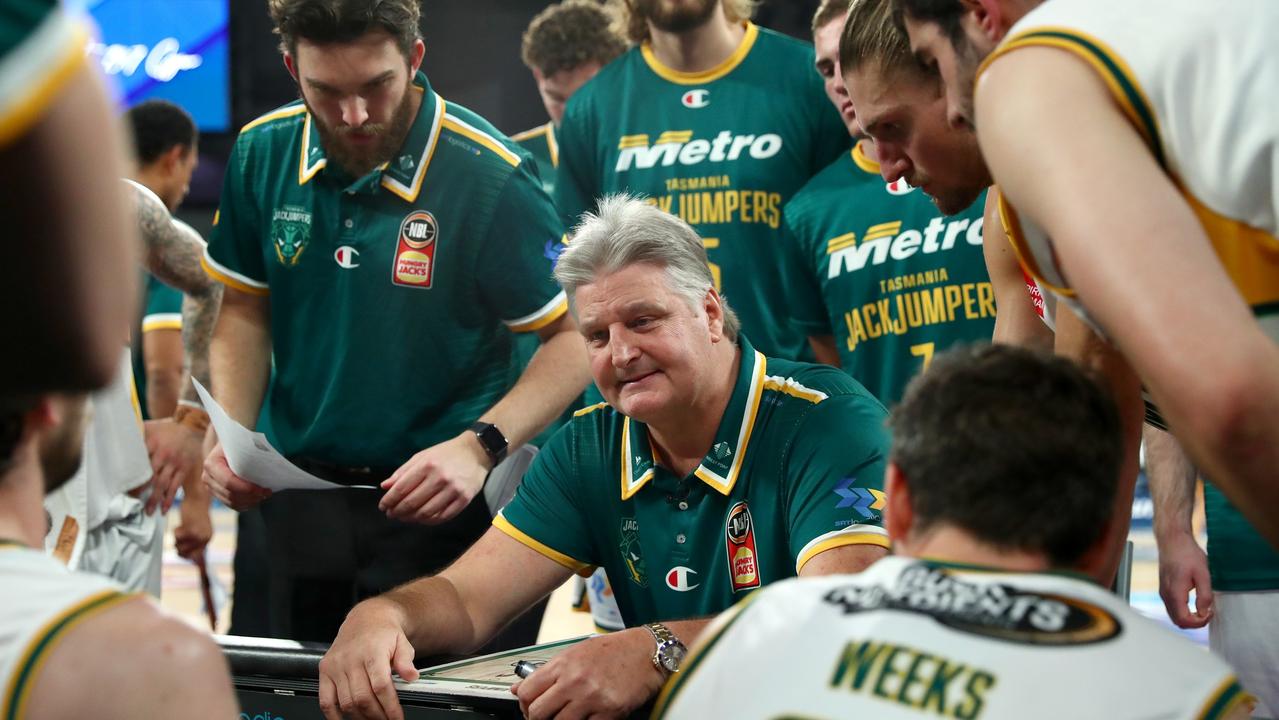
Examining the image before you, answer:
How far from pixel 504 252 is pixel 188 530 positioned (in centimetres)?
130

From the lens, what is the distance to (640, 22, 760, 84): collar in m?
4.00

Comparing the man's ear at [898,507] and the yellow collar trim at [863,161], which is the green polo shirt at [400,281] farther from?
the man's ear at [898,507]

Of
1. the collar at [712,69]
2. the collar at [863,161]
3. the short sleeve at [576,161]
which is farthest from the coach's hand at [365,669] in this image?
the collar at [712,69]

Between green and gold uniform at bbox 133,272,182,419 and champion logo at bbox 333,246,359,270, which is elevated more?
champion logo at bbox 333,246,359,270

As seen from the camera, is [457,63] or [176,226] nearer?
[176,226]

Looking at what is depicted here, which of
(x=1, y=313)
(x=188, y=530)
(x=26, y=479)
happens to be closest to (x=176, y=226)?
(x=188, y=530)

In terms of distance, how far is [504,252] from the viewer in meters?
3.21

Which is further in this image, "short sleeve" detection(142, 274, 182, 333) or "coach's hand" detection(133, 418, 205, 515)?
"short sleeve" detection(142, 274, 182, 333)

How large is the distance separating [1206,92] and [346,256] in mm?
2330

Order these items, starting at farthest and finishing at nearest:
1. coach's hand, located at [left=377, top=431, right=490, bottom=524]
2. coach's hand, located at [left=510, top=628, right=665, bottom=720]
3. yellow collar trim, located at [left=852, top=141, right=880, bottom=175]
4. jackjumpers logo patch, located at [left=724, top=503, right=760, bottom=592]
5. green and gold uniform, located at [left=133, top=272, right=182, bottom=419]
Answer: green and gold uniform, located at [left=133, top=272, right=182, bottom=419] → yellow collar trim, located at [left=852, top=141, right=880, bottom=175] → coach's hand, located at [left=377, top=431, right=490, bottom=524] → jackjumpers logo patch, located at [left=724, top=503, right=760, bottom=592] → coach's hand, located at [left=510, top=628, right=665, bottom=720]

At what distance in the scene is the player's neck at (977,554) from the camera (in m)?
1.19

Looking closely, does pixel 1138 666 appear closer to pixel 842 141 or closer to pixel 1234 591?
pixel 1234 591

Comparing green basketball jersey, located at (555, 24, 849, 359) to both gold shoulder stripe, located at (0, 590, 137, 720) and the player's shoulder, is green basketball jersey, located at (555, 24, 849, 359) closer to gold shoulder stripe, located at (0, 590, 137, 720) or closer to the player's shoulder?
the player's shoulder

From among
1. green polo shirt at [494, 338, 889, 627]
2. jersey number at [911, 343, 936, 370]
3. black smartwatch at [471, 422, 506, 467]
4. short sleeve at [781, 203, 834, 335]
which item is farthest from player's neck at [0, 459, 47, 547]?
short sleeve at [781, 203, 834, 335]
